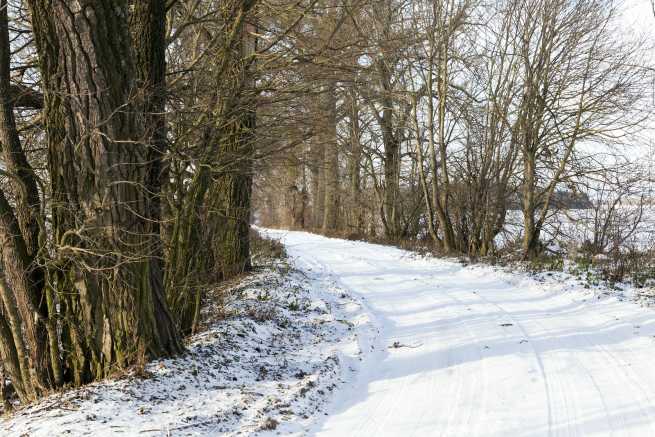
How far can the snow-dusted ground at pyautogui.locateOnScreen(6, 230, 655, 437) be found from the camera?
3965 mm

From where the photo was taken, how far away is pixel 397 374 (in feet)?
17.1

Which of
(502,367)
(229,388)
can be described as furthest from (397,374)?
(229,388)

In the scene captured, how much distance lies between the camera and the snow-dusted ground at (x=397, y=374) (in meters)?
3.96

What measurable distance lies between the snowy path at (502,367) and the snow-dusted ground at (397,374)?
2 centimetres

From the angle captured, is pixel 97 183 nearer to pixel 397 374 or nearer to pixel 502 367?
pixel 397 374

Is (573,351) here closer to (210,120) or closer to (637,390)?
(637,390)

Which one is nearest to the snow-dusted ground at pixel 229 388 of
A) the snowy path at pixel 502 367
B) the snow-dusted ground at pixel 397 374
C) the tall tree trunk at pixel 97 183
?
the snow-dusted ground at pixel 397 374

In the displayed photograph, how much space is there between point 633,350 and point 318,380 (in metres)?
3.54

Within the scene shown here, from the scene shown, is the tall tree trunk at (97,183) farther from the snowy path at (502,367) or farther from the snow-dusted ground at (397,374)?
the snowy path at (502,367)

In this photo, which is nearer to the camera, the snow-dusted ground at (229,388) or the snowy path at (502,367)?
the snow-dusted ground at (229,388)

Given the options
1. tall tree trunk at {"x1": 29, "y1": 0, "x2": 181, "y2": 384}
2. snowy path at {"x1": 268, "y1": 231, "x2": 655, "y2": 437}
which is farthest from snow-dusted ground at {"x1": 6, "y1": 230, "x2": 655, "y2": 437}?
tall tree trunk at {"x1": 29, "y1": 0, "x2": 181, "y2": 384}

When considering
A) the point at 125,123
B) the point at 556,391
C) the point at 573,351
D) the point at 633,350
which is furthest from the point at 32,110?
the point at 633,350

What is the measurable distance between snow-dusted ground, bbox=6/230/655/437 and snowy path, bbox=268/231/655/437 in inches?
0.7

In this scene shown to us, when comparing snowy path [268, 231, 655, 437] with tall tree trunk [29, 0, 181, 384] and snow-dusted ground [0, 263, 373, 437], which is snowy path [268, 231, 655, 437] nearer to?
snow-dusted ground [0, 263, 373, 437]
